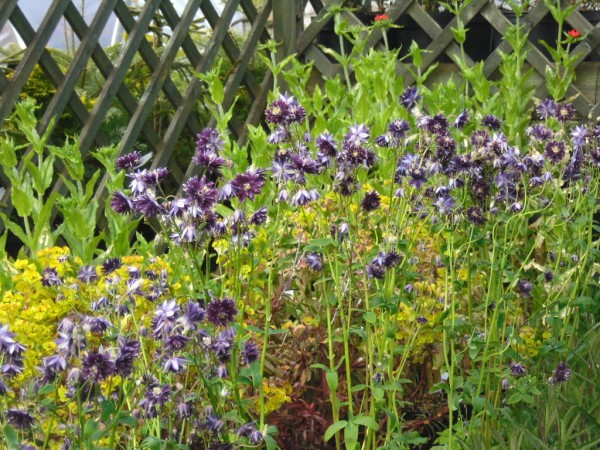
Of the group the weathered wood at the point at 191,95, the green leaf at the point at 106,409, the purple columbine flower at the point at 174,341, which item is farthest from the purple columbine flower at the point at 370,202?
the weathered wood at the point at 191,95

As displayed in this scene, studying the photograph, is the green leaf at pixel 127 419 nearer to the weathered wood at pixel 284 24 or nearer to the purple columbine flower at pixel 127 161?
the purple columbine flower at pixel 127 161

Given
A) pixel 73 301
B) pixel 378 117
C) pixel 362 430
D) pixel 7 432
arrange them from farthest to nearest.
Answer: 1. pixel 378 117
2. pixel 362 430
3. pixel 73 301
4. pixel 7 432

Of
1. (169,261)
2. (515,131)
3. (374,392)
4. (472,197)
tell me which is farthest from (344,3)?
(374,392)

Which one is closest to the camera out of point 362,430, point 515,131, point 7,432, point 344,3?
point 7,432

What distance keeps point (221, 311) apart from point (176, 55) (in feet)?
8.74

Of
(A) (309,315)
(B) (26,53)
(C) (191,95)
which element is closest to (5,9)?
(B) (26,53)

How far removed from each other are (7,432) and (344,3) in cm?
376

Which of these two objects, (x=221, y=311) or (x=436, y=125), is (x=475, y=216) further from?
(x=221, y=311)

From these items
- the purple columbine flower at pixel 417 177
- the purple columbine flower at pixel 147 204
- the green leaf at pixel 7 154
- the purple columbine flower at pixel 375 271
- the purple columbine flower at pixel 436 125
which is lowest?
the green leaf at pixel 7 154

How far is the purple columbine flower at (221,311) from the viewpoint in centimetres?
163

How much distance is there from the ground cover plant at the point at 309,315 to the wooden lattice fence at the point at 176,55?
0.54 m

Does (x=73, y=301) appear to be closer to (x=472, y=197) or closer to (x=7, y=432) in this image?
(x=7, y=432)

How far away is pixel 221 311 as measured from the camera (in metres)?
1.64

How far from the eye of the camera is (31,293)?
233cm
